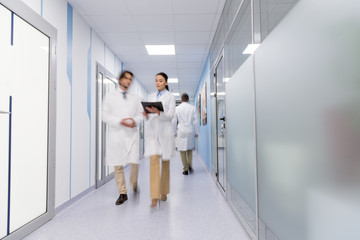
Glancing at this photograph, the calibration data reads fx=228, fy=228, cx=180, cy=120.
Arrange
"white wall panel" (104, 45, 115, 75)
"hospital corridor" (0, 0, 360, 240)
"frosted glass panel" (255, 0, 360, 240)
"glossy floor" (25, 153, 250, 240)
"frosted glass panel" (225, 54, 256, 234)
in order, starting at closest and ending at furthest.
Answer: "frosted glass panel" (255, 0, 360, 240) → "hospital corridor" (0, 0, 360, 240) → "frosted glass panel" (225, 54, 256, 234) → "glossy floor" (25, 153, 250, 240) → "white wall panel" (104, 45, 115, 75)

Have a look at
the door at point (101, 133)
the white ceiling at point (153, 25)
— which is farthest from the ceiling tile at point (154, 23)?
the door at point (101, 133)

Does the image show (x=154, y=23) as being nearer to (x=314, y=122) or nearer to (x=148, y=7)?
(x=148, y=7)

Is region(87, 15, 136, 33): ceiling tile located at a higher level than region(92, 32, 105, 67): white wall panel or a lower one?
higher

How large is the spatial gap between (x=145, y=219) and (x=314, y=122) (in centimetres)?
189

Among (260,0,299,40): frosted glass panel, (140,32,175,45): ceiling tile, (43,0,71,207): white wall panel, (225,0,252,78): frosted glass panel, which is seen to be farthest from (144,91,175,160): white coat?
(140,32,175,45): ceiling tile

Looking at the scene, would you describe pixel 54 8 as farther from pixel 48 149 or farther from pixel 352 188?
pixel 352 188

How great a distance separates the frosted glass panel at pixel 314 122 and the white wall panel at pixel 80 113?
251 centimetres

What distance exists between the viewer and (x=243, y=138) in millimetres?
2047

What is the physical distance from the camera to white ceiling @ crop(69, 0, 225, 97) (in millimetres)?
3088

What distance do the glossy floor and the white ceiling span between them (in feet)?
8.49

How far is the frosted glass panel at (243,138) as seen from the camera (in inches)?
70.6

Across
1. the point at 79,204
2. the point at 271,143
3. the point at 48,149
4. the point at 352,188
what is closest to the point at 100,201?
the point at 79,204

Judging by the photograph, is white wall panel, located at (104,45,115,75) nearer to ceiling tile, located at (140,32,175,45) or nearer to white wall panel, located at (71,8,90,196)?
ceiling tile, located at (140,32,175,45)

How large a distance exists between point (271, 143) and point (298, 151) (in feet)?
1.08
